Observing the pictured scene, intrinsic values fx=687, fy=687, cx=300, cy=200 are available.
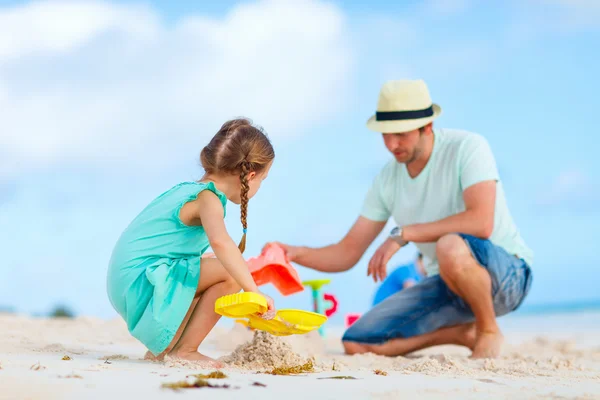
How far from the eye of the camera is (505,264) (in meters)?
3.82

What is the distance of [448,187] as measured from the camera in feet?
13.0

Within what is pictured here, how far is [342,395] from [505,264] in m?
2.13

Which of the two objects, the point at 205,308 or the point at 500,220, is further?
the point at 500,220

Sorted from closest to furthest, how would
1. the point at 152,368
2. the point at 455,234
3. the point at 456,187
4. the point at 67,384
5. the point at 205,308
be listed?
the point at 67,384, the point at 152,368, the point at 205,308, the point at 455,234, the point at 456,187

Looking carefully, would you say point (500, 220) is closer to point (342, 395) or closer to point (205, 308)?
point (205, 308)

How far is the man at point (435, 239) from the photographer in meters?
3.72

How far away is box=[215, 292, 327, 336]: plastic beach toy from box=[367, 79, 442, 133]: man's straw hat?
63.3 inches

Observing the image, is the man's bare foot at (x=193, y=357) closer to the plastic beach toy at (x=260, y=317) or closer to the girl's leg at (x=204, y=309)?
the girl's leg at (x=204, y=309)

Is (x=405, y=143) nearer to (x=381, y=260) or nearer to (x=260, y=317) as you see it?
(x=381, y=260)

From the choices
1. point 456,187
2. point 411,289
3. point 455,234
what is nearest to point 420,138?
point 456,187

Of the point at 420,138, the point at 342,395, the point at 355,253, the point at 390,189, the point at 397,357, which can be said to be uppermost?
the point at 420,138

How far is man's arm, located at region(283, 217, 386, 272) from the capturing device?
4113 millimetres

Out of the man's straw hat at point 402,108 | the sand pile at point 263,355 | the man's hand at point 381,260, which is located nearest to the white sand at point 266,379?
the sand pile at point 263,355

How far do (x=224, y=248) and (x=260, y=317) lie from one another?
29cm
